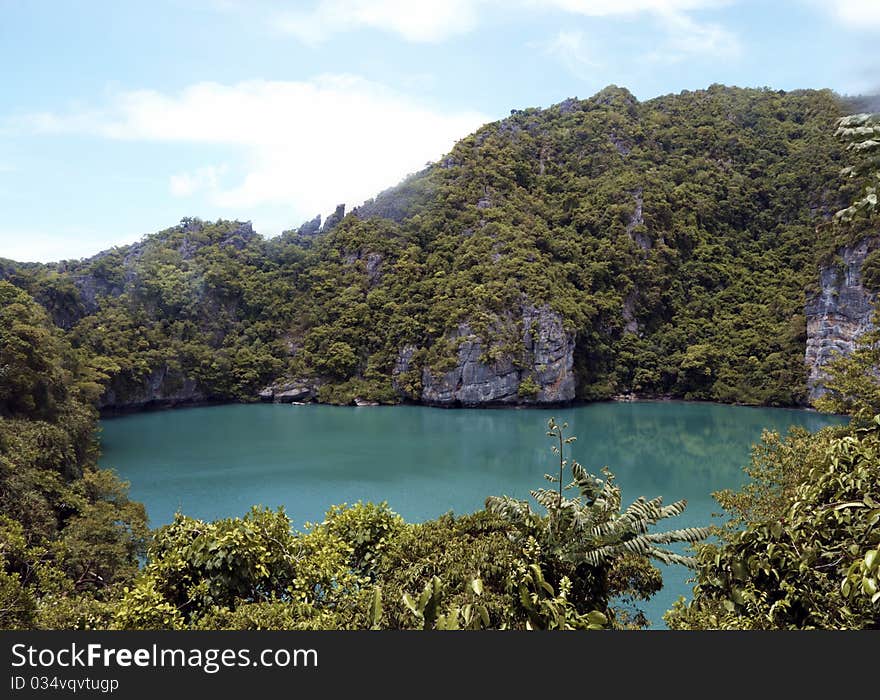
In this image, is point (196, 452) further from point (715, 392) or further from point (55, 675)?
point (715, 392)

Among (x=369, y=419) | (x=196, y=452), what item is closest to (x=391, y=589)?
(x=196, y=452)

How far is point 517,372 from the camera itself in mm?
48156

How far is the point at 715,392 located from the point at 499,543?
49174 mm

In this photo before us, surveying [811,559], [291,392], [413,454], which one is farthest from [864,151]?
[291,392]

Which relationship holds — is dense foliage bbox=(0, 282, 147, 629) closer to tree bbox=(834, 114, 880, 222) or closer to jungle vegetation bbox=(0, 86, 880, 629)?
jungle vegetation bbox=(0, 86, 880, 629)

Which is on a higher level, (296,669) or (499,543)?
(296,669)

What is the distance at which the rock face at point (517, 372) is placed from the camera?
47.7 metres

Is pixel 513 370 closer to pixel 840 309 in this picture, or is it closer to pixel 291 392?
pixel 291 392

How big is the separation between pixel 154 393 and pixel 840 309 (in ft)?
184

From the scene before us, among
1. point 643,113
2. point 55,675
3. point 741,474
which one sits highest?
point 643,113

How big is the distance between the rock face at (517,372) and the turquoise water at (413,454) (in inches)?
75.0

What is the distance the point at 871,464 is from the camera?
429 cm

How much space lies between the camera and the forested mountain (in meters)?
48.7

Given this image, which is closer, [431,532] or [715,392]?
[431,532]
